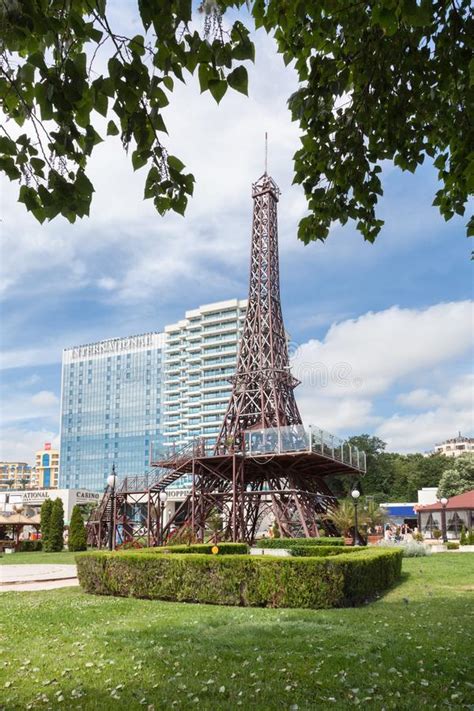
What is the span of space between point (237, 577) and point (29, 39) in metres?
11.2

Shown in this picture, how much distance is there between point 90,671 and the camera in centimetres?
669

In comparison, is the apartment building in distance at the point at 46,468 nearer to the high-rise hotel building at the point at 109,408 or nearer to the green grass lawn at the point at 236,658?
the high-rise hotel building at the point at 109,408

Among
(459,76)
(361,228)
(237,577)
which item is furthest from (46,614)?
(459,76)

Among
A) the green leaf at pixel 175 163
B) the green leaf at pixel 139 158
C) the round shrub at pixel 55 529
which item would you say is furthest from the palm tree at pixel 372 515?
the green leaf at pixel 139 158

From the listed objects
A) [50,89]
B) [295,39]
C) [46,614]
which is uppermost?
[295,39]

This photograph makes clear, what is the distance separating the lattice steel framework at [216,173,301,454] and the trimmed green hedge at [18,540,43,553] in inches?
633

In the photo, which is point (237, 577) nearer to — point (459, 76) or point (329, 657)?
point (329, 657)

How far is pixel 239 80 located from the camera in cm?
379

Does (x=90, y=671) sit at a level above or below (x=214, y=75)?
below

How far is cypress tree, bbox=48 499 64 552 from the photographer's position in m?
38.8

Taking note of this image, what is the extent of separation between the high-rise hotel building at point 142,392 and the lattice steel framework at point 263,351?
72.8 meters

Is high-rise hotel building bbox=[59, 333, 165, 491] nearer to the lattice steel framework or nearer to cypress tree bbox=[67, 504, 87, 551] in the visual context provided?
the lattice steel framework

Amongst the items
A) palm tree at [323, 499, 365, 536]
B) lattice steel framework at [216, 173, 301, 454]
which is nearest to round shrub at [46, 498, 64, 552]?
lattice steel framework at [216, 173, 301, 454]

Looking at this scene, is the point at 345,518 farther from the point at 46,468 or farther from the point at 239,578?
the point at 46,468
